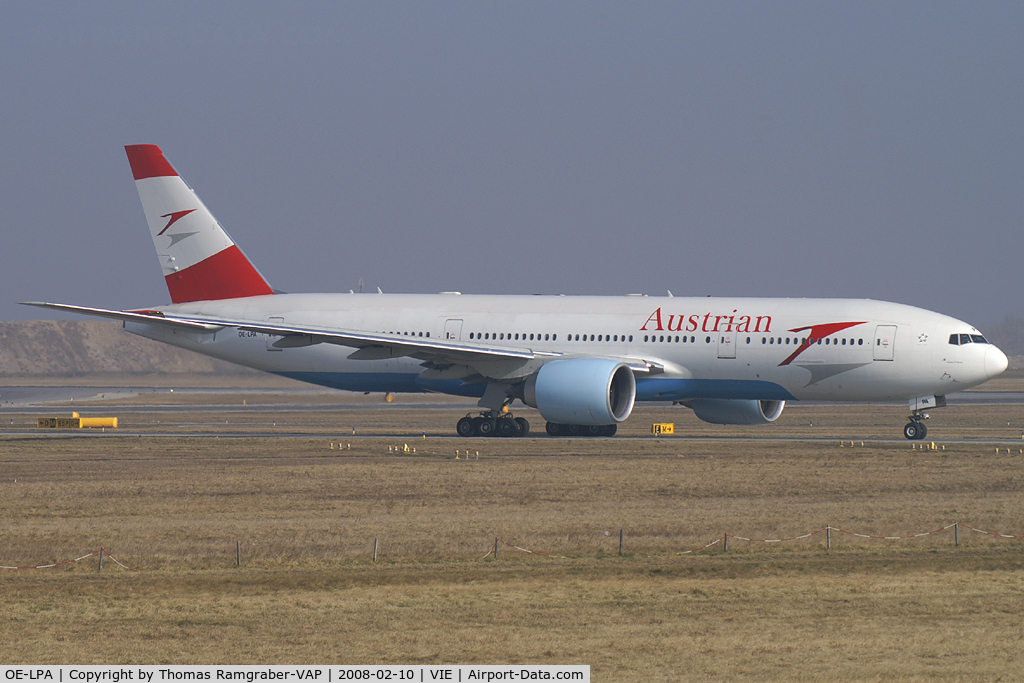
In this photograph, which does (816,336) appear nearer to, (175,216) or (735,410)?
(735,410)

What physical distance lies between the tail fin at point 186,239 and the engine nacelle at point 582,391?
1446 centimetres

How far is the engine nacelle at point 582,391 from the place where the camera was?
4053cm

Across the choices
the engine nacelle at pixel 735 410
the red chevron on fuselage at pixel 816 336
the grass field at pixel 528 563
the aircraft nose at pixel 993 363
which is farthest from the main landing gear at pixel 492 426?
the aircraft nose at pixel 993 363

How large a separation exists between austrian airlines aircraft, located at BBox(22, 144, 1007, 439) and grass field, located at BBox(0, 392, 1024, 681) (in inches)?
179

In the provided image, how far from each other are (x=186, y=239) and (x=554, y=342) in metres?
15.9

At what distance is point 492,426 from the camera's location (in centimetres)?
4506

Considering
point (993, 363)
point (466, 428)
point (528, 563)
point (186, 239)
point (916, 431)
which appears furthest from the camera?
point (186, 239)

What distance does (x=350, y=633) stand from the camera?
52.3 ft

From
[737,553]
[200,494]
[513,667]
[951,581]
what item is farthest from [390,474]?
[513,667]

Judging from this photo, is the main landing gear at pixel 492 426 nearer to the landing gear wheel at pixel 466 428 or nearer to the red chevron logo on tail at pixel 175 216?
the landing gear wheel at pixel 466 428

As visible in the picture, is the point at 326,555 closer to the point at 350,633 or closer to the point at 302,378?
the point at 350,633

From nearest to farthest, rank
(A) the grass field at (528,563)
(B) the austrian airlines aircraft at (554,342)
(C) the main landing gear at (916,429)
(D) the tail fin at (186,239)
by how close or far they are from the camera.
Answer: (A) the grass field at (528,563) → (B) the austrian airlines aircraft at (554,342) → (C) the main landing gear at (916,429) → (D) the tail fin at (186,239)

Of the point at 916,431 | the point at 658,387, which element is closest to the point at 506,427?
the point at 658,387

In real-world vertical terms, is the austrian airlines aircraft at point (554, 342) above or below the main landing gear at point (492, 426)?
above
